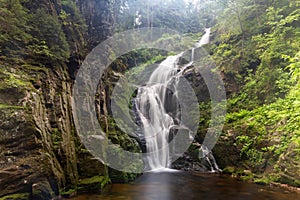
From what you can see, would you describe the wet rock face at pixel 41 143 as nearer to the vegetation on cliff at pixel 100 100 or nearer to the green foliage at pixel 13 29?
the vegetation on cliff at pixel 100 100

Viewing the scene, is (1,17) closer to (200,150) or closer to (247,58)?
(200,150)

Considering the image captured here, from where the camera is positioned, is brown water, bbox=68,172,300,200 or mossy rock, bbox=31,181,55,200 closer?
mossy rock, bbox=31,181,55,200

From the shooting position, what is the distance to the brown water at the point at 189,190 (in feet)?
22.5

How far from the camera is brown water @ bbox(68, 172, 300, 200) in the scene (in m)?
6.86

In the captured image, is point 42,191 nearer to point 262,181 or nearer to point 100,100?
point 100,100

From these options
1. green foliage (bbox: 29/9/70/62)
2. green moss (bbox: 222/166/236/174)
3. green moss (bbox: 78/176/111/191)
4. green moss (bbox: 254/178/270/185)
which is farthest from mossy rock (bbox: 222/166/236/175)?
green foliage (bbox: 29/9/70/62)

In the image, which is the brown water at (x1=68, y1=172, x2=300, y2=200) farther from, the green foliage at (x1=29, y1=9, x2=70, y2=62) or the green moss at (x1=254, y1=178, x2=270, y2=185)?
the green foliage at (x1=29, y1=9, x2=70, y2=62)

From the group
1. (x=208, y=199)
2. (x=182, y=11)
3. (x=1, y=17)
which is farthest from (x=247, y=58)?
(x=182, y=11)

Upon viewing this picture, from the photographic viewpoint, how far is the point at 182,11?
1183 inches

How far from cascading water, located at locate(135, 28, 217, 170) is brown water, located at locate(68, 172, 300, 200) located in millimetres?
2454

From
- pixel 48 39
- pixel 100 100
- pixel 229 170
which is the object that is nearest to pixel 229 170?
pixel 229 170

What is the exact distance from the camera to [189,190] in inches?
304

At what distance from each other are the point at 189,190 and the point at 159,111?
6800 millimetres

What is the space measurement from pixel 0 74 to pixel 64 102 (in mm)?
1995
